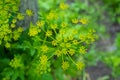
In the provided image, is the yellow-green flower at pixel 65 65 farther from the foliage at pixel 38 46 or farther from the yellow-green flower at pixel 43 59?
the yellow-green flower at pixel 43 59

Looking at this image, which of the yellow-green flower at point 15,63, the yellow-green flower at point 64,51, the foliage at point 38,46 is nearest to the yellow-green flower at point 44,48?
the foliage at point 38,46

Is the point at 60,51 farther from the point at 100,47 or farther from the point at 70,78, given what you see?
the point at 100,47

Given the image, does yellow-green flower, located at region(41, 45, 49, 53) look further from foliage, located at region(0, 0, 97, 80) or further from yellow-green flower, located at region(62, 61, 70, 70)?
yellow-green flower, located at region(62, 61, 70, 70)

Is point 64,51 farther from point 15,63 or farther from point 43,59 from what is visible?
point 15,63

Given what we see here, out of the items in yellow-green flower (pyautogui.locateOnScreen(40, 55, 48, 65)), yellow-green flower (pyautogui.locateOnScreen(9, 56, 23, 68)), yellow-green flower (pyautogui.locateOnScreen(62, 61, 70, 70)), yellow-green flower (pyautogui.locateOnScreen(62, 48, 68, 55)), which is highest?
yellow-green flower (pyautogui.locateOnScreen(62, 48, 68, 55))

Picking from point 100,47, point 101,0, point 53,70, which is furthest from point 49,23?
point 101,0

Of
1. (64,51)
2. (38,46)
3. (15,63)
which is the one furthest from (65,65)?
(15,63)

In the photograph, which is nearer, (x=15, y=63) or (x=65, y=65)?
(x=65, y=65)

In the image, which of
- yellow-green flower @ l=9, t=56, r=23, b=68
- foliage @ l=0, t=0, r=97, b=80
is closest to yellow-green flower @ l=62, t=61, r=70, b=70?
foliage @ l=0, t=0, r=97, b=80

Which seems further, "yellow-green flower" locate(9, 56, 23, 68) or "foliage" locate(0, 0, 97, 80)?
"yellow-green flower" locate(9, 56, 23, 68)

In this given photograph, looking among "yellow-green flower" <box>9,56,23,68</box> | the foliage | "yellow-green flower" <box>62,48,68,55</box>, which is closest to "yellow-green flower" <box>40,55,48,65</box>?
the foliage

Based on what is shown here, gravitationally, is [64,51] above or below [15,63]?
above

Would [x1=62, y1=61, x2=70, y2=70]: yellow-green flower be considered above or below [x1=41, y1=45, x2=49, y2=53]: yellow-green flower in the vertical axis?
below
